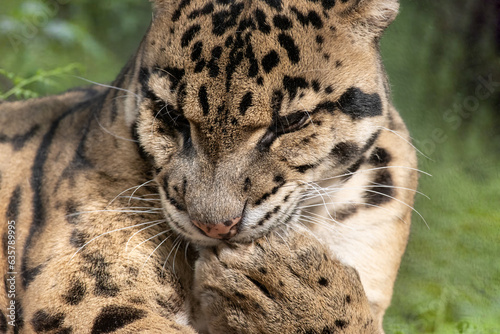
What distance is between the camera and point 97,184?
Result: 3926 millimetres

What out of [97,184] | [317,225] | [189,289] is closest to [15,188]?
[97,184]

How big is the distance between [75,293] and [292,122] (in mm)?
1455

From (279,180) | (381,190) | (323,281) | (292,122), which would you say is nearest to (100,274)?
(279,180)

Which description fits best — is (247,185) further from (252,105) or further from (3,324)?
(3,324)

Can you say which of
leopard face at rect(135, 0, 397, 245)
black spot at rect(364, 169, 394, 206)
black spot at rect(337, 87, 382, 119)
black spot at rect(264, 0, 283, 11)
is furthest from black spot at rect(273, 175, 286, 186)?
black spot at rect(364, 169, 394, 206)

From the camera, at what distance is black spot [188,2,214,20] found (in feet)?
11.6

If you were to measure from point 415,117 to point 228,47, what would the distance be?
10.6 feet

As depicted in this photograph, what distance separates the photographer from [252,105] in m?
3.32

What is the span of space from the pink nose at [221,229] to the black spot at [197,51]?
2.71 feet

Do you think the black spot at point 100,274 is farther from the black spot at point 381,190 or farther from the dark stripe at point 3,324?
the black spot at point 381,190

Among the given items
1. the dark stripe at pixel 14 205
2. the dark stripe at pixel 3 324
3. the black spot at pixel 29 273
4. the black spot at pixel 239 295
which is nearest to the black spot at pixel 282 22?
the black spot at pixel 239 295

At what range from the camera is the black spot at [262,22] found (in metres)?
3.42

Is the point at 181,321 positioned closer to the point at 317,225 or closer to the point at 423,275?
the point at 317,225

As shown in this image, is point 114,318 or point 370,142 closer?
point 114,318
